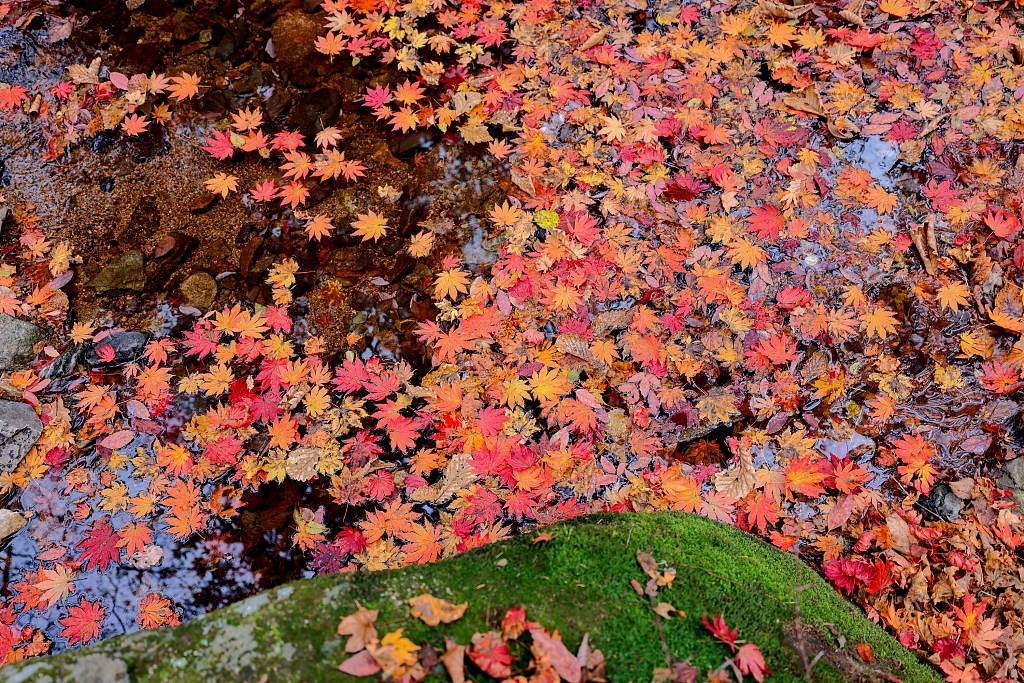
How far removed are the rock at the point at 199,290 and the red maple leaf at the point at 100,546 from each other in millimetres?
1358

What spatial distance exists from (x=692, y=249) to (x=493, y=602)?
2.66 m

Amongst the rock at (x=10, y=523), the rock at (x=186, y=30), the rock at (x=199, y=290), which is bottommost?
the rock at (x=10, y=523)

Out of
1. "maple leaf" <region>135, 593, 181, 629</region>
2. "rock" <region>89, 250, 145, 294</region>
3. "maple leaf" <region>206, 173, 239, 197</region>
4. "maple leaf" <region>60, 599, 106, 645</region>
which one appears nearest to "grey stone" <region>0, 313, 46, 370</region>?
"rock" <region>89, 250, 145, 294</region>

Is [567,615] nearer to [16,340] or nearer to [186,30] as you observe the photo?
[16,340]

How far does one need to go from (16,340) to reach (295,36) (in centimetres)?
309

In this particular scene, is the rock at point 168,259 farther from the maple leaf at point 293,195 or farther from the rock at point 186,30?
the rock at point 186,30

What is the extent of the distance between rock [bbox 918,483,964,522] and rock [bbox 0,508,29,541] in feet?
15.0

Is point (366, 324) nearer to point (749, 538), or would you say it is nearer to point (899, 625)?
point (749, 538)

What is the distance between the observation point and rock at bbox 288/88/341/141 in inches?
178

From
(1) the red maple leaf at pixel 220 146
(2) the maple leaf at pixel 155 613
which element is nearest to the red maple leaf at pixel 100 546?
(2) the maple leaf at pixel 155 613

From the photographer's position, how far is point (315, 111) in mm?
4586

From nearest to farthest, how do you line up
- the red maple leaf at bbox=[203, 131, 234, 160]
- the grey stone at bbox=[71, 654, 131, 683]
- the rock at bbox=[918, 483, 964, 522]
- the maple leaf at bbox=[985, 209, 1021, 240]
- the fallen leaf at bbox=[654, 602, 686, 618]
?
the grey stone at bbox=[71, 654, 131, 683]
the fallen leaf at bbox=[654, 602, 686, 618]
the rock at bbox=[918, 483, 964, 522]
the maple leaf at bbox=[985, 209, 1021, 240]
the red maple leaf at bbox=[203, 131, 234, 160]

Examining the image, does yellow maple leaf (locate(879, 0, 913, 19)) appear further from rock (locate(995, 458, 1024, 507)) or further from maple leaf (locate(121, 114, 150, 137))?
maple leaf (locate(121, 114, 150, 137))

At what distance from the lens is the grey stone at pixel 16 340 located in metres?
3.49
